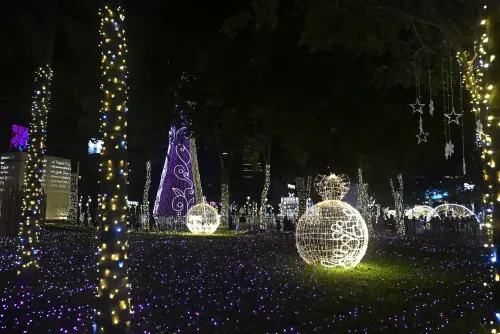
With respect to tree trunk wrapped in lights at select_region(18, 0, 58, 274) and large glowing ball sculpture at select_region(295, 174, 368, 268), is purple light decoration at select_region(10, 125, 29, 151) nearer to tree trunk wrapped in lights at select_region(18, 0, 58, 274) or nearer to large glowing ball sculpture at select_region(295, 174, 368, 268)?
tree trunk wrapped in lights at select_region(18, 0, 58, 274)

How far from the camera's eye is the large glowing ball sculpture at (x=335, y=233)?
10.9 metres

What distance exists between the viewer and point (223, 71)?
905 cm

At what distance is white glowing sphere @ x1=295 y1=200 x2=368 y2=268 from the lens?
35.7 ft

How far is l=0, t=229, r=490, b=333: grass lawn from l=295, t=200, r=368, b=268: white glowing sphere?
46 cm

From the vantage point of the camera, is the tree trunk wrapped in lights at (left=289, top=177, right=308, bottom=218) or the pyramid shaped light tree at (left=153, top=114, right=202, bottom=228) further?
the pyramid shaped light tree at (left=153, top=114, right=202, bottom=228)

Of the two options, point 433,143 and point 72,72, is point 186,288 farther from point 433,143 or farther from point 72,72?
point 433,143

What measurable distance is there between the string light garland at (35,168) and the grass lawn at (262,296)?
39.1 inches

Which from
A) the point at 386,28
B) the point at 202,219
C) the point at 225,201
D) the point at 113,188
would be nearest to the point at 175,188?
the point at 202,219

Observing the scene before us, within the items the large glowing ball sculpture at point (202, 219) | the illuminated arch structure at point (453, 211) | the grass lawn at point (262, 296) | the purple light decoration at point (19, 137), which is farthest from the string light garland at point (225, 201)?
the illuminated arch structure at point (453, 211)

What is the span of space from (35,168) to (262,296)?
5.41m

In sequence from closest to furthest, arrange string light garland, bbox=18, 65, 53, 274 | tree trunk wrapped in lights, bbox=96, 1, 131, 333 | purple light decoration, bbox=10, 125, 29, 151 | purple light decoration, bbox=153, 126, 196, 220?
tree trunk wrapped in lights, bbox=96, 1, 131, 333 → string light garland, bbox=18, 65, 53, 274 → purple light decoration, bbox=10, 125, 29, 151 → purple light decoration, bbox=153, 126, 196, 220

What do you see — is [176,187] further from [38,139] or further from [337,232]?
[38,139]

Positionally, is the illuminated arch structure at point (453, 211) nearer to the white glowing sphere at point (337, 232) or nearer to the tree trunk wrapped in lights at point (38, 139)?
the white glowing sphere at point (337, 232)

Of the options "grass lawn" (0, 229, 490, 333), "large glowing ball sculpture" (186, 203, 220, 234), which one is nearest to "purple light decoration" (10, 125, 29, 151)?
"large glowing ball sculpture" (186, 203, 220, 234)
